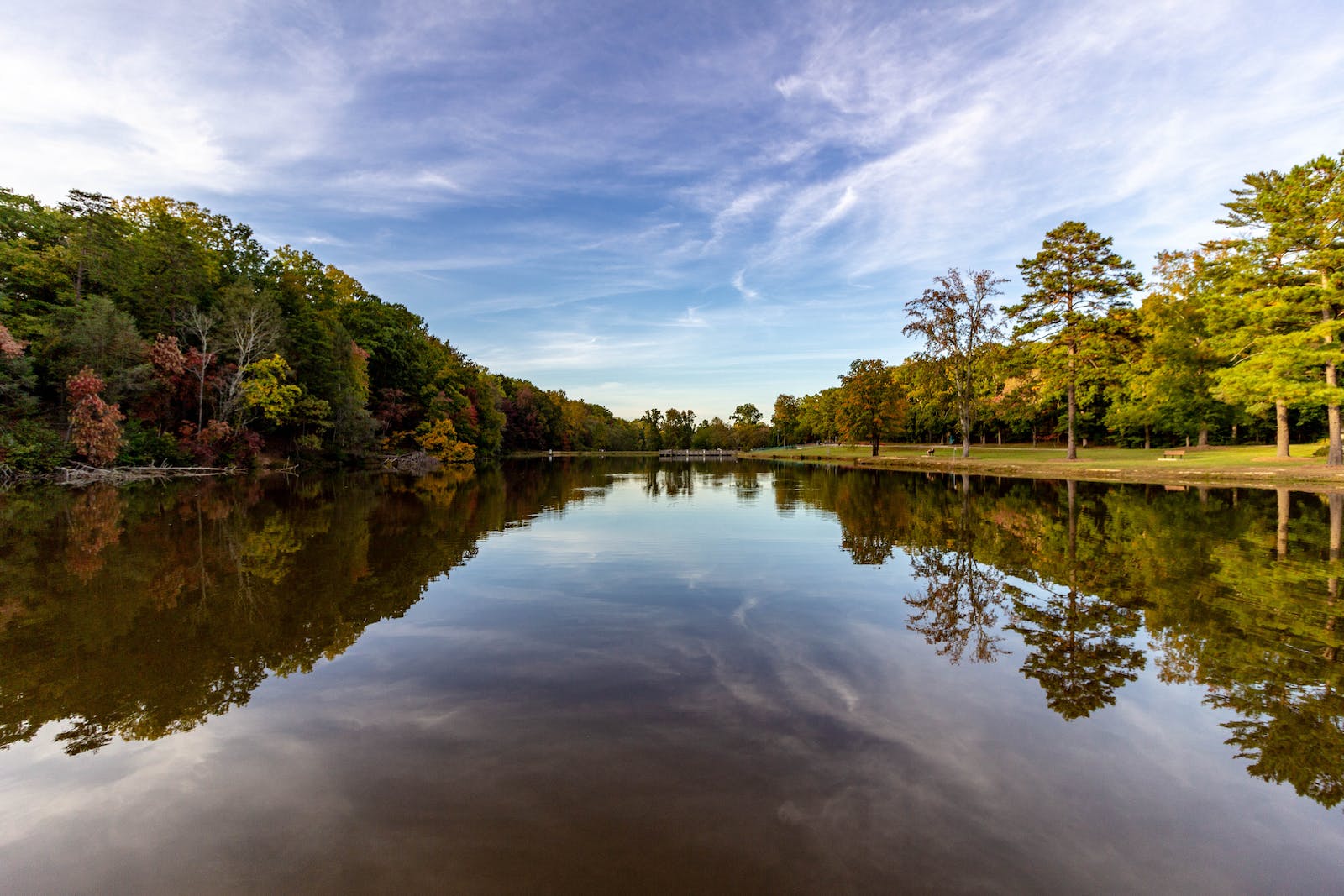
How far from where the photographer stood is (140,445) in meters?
33.5

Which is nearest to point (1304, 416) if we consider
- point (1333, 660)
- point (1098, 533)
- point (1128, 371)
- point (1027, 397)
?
point (1128, 371)

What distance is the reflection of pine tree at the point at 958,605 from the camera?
657 centimetres

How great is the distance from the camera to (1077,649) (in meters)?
6.34

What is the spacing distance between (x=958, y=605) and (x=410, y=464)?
49817mm

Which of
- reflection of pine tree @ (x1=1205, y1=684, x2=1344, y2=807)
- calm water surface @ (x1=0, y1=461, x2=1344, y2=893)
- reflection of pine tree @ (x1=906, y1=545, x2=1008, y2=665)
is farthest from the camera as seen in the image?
reflection of pine tree @ (x1=906, y1=545, x2=1008, y2=665)

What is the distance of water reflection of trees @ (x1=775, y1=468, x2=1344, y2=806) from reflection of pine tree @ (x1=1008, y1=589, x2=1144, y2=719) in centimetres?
2

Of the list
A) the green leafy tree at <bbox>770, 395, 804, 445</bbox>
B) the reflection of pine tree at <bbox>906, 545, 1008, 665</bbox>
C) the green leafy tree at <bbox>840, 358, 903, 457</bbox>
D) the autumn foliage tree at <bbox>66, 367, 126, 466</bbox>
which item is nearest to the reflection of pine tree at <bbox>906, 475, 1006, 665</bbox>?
the reflection of pine tree at <bbox>906, 545, 1008, 665</bbox>

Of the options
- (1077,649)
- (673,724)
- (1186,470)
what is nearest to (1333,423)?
(1186,470)

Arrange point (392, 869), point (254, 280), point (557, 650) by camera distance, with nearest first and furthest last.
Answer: point (392, 869) < point (557, 650) < point (254, 280)

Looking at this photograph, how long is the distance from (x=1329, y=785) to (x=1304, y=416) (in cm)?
6207

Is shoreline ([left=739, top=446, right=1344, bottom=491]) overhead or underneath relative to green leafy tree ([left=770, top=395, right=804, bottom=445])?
underneath

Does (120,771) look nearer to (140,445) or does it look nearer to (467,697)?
(467,697)

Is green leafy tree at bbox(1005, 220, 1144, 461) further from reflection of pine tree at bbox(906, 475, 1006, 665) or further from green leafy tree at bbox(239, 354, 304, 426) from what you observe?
green leafy tree at bbox(239, 354, 304, 426)

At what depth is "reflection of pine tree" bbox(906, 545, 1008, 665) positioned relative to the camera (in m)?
6.57
